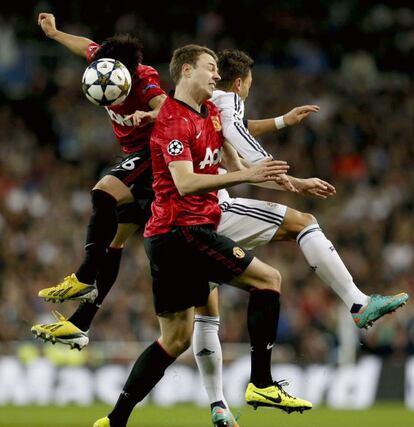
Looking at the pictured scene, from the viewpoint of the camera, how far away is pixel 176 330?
339 inches

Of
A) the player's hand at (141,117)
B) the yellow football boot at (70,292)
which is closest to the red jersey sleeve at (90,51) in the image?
the player's hand at (141,117)

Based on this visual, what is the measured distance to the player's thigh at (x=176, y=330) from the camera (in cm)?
856

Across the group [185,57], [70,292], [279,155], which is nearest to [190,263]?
[70,292]

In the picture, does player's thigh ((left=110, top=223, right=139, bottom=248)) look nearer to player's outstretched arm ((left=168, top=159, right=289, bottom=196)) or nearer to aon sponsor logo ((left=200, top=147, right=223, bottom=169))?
aon sponsor logo ((left=200, top=147, right=223, bottom=169))

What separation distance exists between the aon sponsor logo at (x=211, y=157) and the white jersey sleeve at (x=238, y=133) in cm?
13

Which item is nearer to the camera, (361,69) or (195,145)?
(195,145)

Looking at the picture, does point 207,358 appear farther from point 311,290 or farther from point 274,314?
point 311,290

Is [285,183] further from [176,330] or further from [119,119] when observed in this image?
[119,119]

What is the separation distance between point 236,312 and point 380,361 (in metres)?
2.42

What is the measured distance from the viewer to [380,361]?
15.6 m

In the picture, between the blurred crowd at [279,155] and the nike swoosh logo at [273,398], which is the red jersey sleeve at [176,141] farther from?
the blurred crowd at [279,155]

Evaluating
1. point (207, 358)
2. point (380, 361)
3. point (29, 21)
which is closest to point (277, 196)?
point (380, 361)

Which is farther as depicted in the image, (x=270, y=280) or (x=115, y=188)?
(x=115, y=188)

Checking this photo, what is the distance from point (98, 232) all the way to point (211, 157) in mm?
1290
